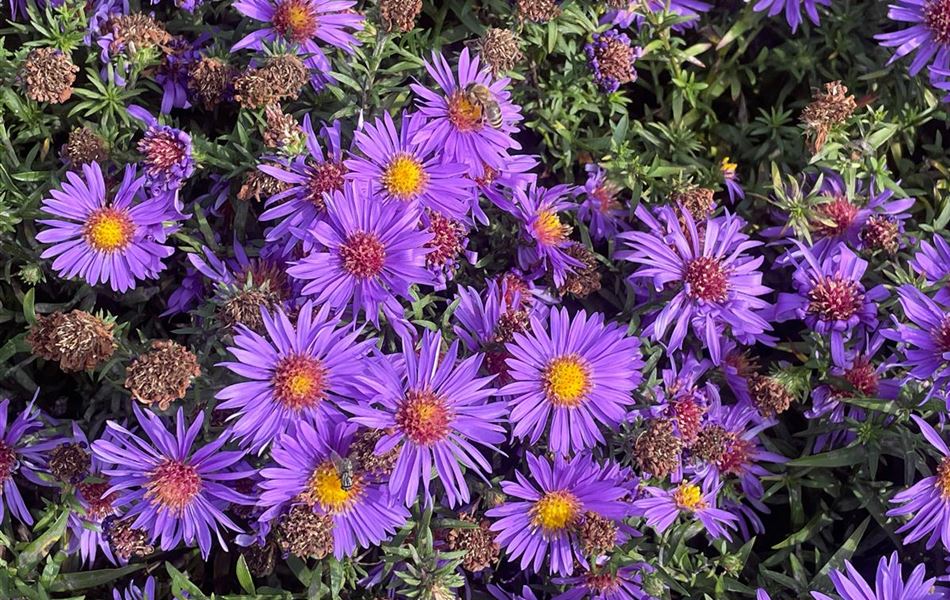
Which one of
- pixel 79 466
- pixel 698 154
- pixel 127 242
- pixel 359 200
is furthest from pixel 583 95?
pixel 79 466

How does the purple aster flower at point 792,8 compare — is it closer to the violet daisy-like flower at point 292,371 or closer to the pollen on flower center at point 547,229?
the pollen on flower center at point 547,229

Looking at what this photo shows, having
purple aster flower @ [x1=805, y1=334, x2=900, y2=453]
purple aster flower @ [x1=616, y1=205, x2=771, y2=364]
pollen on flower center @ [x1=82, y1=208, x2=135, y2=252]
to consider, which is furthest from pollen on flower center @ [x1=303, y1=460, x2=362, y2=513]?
purple aster flower @ [x1=805, y1=334, x2=900, y2=453]

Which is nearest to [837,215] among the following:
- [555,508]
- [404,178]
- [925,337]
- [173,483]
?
[925,337]

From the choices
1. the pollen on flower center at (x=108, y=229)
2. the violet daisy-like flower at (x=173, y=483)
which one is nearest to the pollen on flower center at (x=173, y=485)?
the violet daisy-like flower at (x=173, y=483)

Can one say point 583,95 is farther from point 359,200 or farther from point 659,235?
point 359,200

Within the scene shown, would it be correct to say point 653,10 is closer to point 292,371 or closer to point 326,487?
point 292,371

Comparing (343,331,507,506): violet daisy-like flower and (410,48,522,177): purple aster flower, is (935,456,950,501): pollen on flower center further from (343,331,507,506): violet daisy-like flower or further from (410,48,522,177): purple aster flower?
(410,48,522,177): purple aster flower
